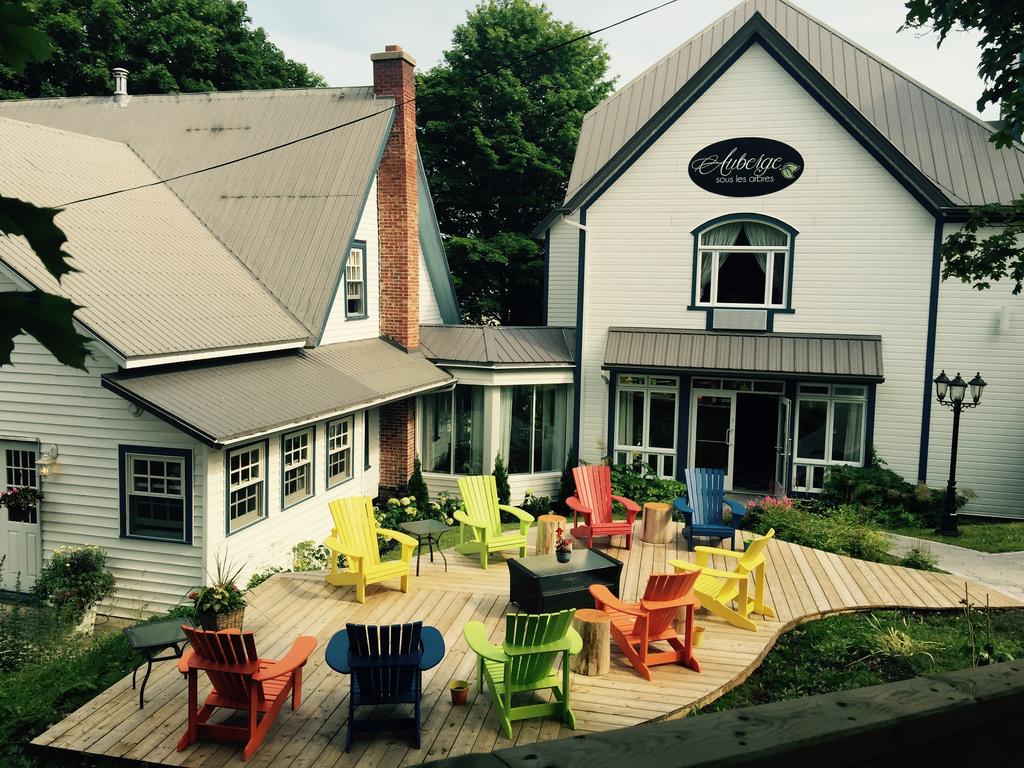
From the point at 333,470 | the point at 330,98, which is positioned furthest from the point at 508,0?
the point at 333,470

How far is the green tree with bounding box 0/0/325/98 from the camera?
2880 cm

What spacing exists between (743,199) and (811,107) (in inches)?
86.1

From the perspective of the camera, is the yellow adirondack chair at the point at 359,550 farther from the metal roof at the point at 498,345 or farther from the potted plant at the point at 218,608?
the metal roof at the point at 498,345

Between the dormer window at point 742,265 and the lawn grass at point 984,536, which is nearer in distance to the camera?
the lawn grass at point 984,536

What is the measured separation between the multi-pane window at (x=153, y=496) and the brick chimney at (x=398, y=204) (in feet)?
23.8

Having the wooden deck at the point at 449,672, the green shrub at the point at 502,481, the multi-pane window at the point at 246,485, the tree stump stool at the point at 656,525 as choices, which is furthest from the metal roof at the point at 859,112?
the multi-pane window at the point at 246,485

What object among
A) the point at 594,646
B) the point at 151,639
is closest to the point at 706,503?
the point at 594,646

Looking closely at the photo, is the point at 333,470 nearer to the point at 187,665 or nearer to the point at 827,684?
the point at 187,665

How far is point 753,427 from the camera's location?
17547 mm

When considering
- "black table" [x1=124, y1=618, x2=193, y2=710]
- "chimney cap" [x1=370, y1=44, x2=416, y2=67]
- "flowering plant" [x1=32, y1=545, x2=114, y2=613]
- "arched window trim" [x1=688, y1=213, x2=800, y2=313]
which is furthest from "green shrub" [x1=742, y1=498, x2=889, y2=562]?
"chimney cap" [x1=370, y1=44, x2=416, y2=67]

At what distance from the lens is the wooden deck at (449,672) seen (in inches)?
255

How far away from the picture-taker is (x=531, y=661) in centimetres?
682

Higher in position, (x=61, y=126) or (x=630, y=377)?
(x=61, y=126)

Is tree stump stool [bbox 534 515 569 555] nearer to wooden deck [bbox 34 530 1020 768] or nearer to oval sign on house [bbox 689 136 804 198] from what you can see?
wooden deck [bbox 34 530 1020 768]
